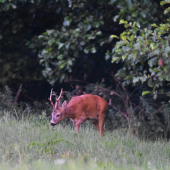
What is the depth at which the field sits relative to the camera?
181 inches

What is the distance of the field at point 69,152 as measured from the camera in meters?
4.61

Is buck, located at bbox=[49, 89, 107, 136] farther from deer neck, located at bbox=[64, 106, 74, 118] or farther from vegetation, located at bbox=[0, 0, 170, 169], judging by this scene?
vegetation, located at bbox=[0, 0, 170, 169]

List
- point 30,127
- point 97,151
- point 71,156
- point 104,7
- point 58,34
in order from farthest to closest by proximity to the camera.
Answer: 1. point 104,7
2. point 58,34
3. point 30,127
4. point 97,151
5. point 71,156

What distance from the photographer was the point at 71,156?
5.04 meters

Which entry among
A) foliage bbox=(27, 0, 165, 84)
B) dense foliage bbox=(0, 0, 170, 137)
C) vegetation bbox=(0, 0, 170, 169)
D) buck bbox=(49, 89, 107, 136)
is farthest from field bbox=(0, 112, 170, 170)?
foliage bbox=(27, 0, 165, 84)

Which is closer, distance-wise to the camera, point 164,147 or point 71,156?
point 71,156

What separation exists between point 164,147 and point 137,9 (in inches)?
114

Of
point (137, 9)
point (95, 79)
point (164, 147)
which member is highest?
point (137, 9)

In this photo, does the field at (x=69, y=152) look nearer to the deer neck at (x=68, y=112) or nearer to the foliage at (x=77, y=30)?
the deer neck at (x=68, y=112)

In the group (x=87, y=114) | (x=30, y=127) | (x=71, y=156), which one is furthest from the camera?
(x=87, y=114)

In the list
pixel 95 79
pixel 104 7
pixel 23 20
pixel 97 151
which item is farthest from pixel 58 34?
pixel 97 151

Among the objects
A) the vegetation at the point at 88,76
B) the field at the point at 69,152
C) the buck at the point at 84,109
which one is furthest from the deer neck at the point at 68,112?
the field at the point at 69,152

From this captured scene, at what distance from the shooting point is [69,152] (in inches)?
210

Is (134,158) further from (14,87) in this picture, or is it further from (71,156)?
(14,87)
